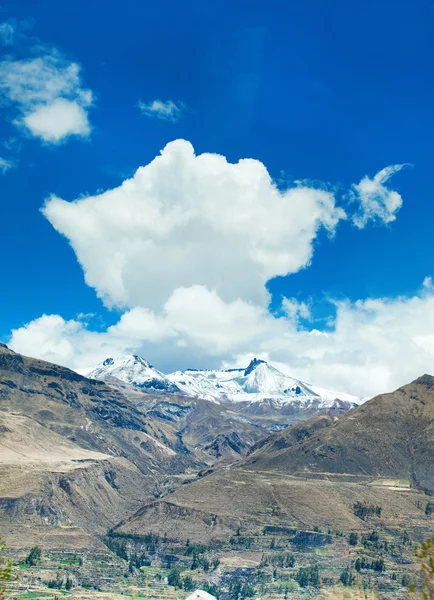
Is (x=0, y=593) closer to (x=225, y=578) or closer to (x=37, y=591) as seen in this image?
(x=37, y=591)

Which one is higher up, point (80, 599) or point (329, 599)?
point (329, 599)

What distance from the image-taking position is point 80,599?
16625cm

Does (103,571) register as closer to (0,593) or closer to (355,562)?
(355,562)

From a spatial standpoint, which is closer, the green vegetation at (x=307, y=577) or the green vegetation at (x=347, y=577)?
the green vegetation at (x=347, y=577)

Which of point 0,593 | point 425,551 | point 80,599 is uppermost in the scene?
point 425,551

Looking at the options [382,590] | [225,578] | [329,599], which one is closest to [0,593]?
[329,599]

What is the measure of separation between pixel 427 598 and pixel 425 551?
3.26m

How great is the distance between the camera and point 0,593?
2880 cm

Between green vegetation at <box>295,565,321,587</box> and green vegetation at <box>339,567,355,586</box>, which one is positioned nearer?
green vegetation at <box>339,567,355,586</box>

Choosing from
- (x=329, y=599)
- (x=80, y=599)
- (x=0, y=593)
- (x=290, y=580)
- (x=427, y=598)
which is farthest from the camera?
(x=290, y=580)

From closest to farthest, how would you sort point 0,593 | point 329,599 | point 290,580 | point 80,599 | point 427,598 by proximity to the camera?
1. point 329,599
2. point 427,598
3. point 0,593
4. point 80,599
5. point 290,580

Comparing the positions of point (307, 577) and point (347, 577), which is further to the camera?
point (307, 577)

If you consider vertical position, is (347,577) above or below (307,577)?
above

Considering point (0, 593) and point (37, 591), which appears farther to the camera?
point (37, 591)
